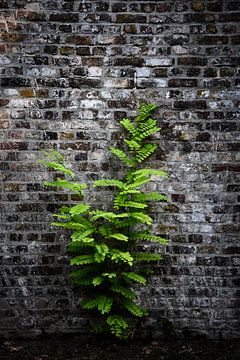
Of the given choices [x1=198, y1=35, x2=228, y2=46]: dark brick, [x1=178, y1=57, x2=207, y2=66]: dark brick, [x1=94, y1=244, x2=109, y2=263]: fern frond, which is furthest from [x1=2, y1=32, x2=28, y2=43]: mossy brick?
[x1=94, y1=244, x2=109, y2=263]: fern frond

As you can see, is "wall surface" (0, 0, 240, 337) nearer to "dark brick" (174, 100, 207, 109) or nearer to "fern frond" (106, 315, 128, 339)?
"dark brick" (174, 100, 207, 109)

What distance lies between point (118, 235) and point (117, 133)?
35.1 inches

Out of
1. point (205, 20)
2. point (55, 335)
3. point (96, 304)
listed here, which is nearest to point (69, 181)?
point (96, 304)

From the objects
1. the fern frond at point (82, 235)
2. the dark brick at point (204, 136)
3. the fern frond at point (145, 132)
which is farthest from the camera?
the dark brick at point (204, 136)

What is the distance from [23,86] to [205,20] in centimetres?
163

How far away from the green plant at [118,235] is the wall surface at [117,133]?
0.14 meters

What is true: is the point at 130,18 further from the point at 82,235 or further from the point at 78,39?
the point at 82,235

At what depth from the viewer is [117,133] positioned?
130 inches

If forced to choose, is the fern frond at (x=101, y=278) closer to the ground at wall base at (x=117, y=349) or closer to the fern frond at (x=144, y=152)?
the ground at wall base at (x=117, y=349)

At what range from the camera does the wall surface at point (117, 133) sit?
319 cm

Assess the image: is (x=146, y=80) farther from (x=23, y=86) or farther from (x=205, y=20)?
(x=23, y=86)

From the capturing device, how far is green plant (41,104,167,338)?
3.04 m

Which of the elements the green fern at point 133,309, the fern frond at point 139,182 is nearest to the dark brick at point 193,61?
the fern frond at point 139,182

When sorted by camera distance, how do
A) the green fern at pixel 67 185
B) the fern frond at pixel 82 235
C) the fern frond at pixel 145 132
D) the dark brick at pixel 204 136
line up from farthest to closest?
the dark brick at pixel 204 136, the fern frond at pixel 145 132, the green fern at pixel 67 185, the fern frond at pixel 82 235
